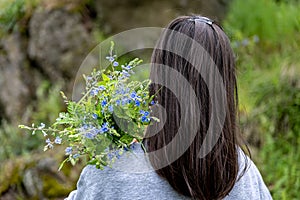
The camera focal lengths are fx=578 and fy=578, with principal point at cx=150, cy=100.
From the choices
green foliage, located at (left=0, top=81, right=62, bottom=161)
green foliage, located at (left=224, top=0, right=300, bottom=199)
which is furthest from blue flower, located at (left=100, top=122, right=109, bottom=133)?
green foliage, located at (left=0, top=81, right=62, bottom=161)

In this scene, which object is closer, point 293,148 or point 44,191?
point 293,148

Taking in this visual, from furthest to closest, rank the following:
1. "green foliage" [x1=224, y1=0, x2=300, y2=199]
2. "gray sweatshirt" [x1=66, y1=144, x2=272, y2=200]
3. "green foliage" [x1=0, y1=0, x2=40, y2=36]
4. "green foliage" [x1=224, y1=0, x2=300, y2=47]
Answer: "green foliage" [x1=0, y1=0, x2=40, y2=36]
"green foliage" [x1=224, y1=0, x2=300, y2=47]
"green foliage" [x1=224, y1=0, x2=300, y2=199]
"gray sweatshirt" [x1=66, y1=144, x2=272, y2=200]

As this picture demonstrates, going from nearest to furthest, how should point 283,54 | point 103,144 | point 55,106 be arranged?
point 103,144
point 283,54
point 55,106

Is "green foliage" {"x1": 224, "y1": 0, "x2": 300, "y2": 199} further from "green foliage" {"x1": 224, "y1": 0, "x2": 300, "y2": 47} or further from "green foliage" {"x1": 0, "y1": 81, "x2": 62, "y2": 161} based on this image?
"green foliage" {"x1": 0, "y1": 81, "x2": 62, "y2": 161}

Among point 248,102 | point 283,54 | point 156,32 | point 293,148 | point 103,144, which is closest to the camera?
point 103,144

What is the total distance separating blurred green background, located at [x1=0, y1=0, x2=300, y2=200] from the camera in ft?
14.1

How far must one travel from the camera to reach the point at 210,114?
6.21ft

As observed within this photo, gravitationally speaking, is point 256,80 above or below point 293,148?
above

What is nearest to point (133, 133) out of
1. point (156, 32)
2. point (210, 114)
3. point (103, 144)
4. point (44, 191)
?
point (103, 144)

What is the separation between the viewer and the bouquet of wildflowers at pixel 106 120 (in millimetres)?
1789

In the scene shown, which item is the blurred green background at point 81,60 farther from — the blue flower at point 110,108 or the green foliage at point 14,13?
the blue flower at point 110,108

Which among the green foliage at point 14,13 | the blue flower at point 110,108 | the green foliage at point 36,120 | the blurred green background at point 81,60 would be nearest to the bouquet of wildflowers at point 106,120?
the blue flower at point 110,108

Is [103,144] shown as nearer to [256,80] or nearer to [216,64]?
[216,64]

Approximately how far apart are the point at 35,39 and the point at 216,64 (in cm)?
464
